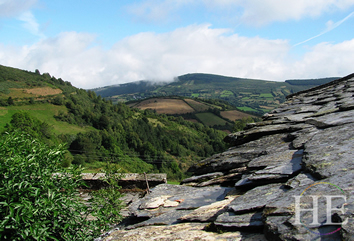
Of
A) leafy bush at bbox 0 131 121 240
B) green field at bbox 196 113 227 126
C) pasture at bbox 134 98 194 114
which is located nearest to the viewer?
leafy bush at bbox 0 131 121 240

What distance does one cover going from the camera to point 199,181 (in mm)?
5363

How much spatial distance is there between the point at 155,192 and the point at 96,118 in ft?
385

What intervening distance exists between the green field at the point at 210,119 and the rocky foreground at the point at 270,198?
5469 inches

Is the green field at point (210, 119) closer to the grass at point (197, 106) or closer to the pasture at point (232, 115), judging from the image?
the pasture at point (232, 115)

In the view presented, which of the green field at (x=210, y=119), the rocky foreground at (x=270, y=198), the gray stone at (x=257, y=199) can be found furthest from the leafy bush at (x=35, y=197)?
the green field at (x=210, y=119)

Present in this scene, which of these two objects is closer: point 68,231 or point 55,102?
point 68,231

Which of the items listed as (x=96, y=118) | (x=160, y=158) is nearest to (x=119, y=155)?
(x=160, y=158)

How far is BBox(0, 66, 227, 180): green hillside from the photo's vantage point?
285 ft

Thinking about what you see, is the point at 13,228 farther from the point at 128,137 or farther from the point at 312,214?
the point at 128,137

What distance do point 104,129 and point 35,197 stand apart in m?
110

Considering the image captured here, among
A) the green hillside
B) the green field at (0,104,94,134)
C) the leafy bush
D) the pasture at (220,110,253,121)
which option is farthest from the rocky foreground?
the pasture at (220,110,253,121)

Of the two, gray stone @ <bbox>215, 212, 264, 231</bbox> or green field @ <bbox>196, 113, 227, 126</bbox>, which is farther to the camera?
green field @ <bbox>196, 113, 227, 126</bbox>

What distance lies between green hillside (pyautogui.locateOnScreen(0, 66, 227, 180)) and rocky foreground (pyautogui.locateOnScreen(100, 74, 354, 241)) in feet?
249
